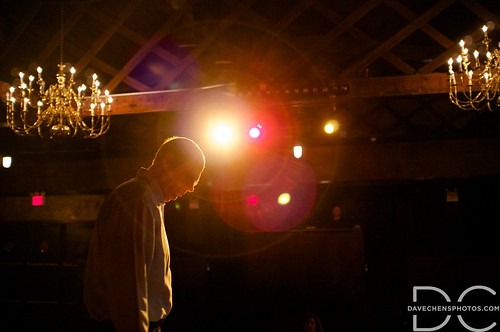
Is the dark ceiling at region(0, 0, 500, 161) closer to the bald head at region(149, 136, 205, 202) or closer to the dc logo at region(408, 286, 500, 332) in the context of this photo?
the dc logo at region(408, 286, 500, 332)

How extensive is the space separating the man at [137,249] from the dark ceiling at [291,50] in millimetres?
4194

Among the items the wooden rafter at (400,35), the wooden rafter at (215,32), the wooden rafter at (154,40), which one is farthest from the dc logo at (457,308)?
the wooden rafter at (154,40)

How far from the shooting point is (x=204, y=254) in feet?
34.6

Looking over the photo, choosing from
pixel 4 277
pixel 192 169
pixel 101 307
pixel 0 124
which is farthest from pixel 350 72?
pixel 4 277

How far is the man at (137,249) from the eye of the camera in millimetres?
1881

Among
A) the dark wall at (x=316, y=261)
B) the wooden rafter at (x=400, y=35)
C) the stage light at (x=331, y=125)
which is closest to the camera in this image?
the wooden rafter at (x=400, y=35)

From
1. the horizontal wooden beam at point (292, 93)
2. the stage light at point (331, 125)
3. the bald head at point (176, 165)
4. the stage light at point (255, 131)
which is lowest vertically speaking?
the bald head at point (176, 165)

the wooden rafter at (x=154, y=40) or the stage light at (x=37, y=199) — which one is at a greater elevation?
the wooden rafter at (x=154, y=40)

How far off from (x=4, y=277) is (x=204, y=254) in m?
4.94

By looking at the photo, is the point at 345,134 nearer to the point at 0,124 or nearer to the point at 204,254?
the point at 204,254

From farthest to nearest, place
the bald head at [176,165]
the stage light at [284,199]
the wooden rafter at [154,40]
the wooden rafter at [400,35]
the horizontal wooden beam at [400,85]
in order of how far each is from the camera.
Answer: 1. the stage light at [284,199]
2. the wooden rafter at [154,40]
3. the horizontal wooden beam at [400,85]
4. the wooden rafter at [400,35]
5. the bald head at [176,165]

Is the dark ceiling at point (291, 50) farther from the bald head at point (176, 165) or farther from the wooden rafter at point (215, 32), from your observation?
the bald head at point (176, 165)

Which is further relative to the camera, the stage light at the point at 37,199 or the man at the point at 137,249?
the stage light at the point at 37,199

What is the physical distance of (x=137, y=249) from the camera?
1.93 m
